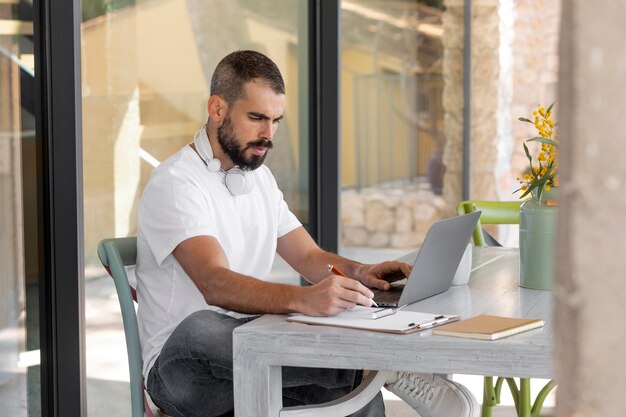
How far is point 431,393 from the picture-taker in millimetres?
1995

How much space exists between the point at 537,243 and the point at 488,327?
1.92 ft

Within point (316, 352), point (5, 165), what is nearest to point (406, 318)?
point (316, 352)

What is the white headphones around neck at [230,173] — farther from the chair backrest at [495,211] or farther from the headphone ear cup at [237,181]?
the chair backrest at [495,211]

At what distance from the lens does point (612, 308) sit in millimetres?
434

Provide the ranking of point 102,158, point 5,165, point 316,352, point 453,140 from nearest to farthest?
point 316,352 → point 5,165 → point 102,158 → point 453,140

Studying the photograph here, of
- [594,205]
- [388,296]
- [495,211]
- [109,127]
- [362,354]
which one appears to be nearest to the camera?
[594,205]

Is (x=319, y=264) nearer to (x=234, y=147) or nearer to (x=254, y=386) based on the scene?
(x=234, y=147)

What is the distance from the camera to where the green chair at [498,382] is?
2684 mm

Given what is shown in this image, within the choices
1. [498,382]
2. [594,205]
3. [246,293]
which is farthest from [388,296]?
[594,205]

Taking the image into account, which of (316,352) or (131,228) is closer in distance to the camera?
(316,352)

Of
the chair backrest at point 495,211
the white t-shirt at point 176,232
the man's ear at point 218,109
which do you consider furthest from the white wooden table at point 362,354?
the chair backrest at point 495,211

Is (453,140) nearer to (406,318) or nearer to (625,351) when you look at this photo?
(406,318)

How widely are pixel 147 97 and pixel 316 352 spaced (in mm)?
1759

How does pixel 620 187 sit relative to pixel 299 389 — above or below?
above
